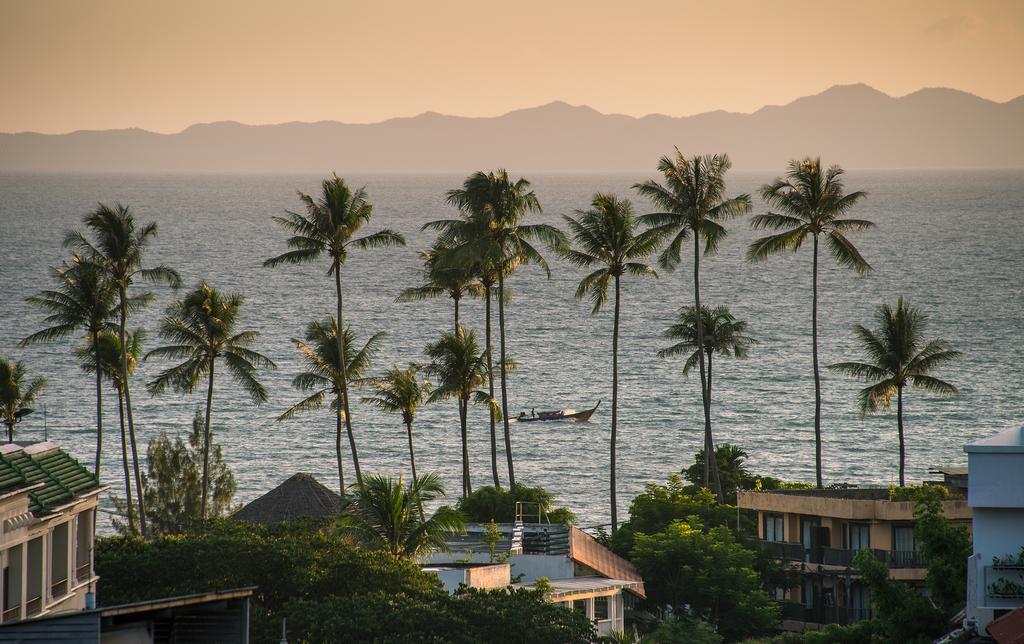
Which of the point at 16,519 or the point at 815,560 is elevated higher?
the point at 16,519

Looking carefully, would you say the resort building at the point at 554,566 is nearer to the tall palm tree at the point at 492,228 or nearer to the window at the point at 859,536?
the window at the point at 859,536

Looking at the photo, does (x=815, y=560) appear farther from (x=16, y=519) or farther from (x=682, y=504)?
(x=16, y=519)

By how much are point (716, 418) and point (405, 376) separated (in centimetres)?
6963

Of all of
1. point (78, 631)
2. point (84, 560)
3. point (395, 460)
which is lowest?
point (395, 460)

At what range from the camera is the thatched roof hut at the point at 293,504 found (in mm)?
63594

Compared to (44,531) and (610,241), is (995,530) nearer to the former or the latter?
(44,531)

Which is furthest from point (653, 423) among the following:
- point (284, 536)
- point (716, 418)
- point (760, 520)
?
point (284, 536)

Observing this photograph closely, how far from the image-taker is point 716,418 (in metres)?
143

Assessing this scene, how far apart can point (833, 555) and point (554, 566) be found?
13.1m

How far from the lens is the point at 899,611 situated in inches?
1385

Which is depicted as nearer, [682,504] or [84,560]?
[84,560]

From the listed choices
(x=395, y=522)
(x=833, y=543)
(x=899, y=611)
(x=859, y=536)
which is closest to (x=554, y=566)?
(x=395, y=522)

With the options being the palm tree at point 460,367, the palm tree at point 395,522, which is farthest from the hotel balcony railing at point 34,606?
the palm tree at point 460,367

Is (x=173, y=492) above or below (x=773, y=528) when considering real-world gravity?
below
